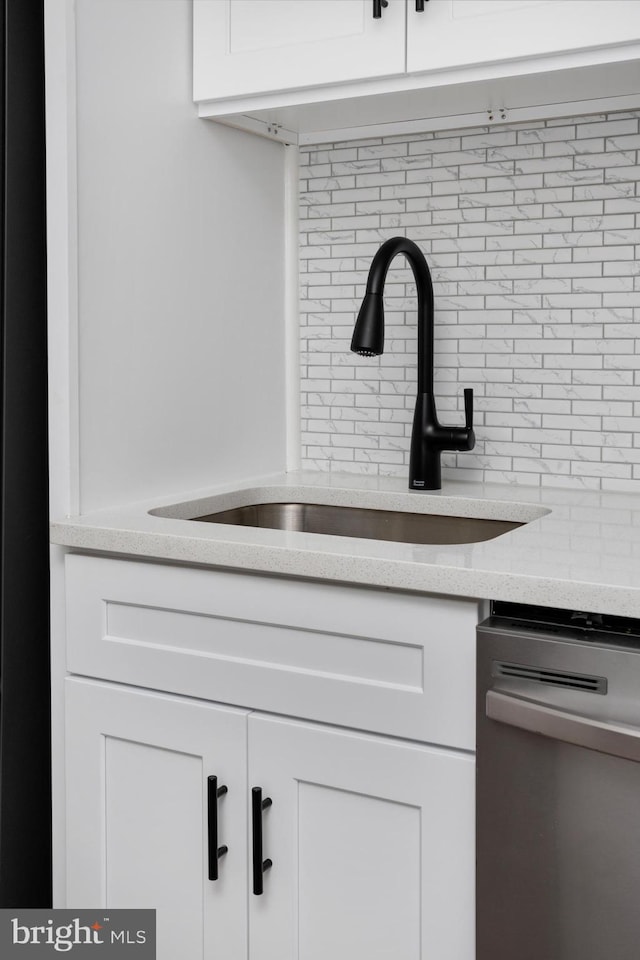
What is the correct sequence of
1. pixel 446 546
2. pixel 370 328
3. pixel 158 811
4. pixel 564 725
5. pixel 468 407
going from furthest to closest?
pixel 468 407 → pixel 370 328 → pixel 158 811 → pixel 446 546 → pixel 564 725

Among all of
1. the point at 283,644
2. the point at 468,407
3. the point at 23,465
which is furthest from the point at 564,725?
the point at 23,465

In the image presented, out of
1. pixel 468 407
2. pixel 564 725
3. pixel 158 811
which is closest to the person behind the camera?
pixel 564 725

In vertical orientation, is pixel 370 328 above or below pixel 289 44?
below

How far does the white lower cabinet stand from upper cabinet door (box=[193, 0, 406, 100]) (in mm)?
1045

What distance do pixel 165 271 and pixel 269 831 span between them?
37.5 inches

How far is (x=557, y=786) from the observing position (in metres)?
1.10

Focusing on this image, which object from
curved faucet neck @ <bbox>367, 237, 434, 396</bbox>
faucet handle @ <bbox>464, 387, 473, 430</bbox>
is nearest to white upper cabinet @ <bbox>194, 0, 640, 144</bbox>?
curved faucet neck @ <bbox>367, 237, 434, 396</bbox>

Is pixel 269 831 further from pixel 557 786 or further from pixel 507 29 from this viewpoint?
pixel 507 29

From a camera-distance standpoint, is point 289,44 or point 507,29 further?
point 289,44

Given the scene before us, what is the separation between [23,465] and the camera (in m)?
1.52

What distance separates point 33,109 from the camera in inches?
58.8

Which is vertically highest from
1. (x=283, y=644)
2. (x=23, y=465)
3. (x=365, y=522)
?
(x=23, y=465)

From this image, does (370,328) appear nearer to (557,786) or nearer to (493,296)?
(493,296)

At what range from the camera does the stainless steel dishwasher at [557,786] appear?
1063mm
